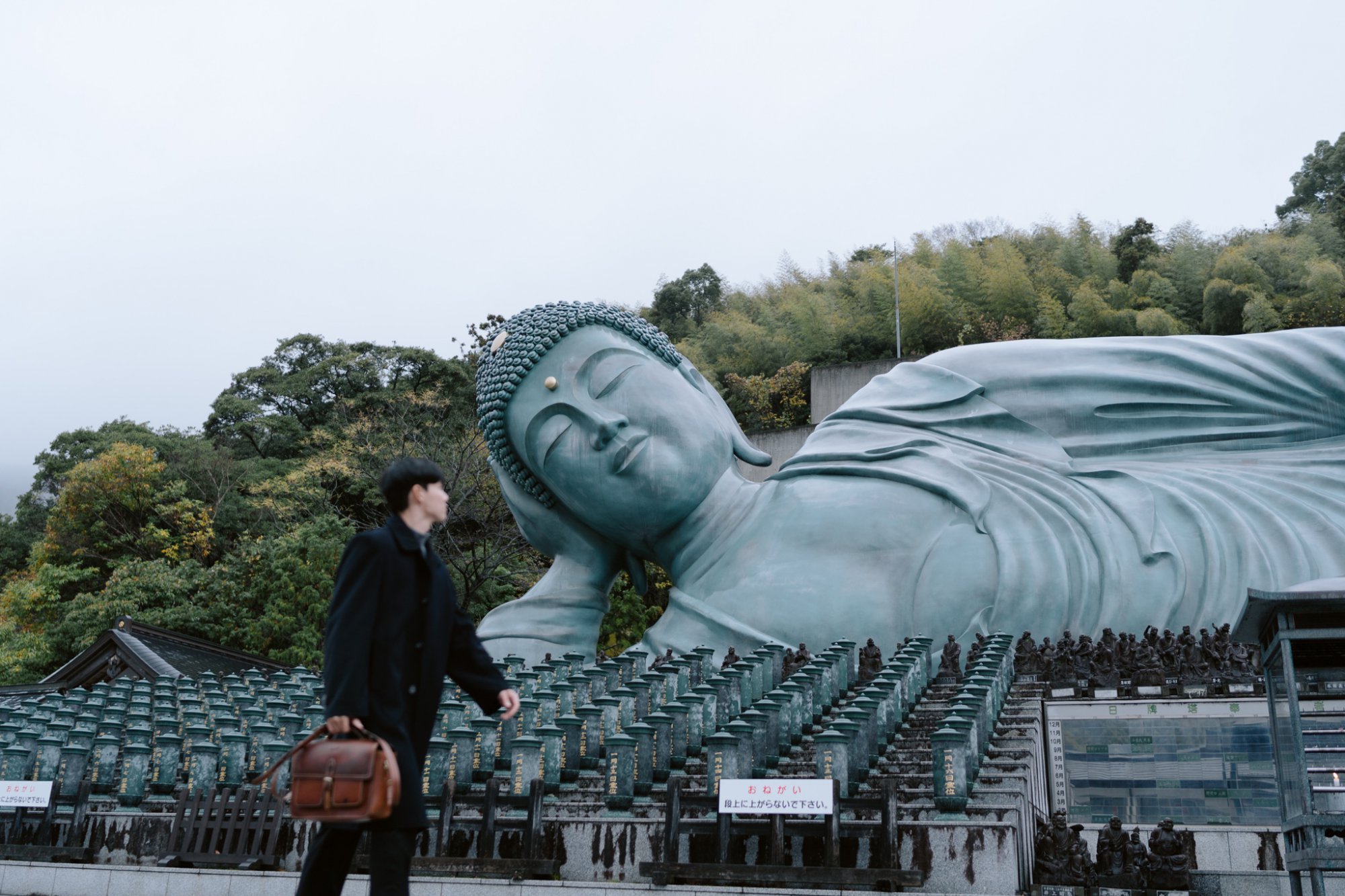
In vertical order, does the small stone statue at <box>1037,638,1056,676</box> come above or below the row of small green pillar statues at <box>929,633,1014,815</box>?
above

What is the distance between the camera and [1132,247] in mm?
31297

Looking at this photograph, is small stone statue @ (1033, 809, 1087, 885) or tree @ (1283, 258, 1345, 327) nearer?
small stone statue @ (1033, 809, 1087, 885)

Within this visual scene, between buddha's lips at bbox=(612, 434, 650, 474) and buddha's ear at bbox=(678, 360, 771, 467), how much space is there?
1.14 metres

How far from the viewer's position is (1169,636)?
35.0 ft

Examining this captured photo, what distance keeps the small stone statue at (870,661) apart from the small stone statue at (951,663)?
0.51m

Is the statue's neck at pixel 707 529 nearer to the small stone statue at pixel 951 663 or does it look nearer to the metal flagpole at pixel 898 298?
the small stone statue at pixel 951 663

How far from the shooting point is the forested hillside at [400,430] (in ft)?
70.0

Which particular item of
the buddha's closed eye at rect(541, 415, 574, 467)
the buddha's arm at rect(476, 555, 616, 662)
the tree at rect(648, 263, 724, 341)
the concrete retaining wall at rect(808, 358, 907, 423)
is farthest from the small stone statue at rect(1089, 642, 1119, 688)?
the tree at rect(648, 263, 724, 341)

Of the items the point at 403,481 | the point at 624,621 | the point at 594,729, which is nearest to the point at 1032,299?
the point at 624,621

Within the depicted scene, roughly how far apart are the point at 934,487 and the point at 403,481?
377 inches

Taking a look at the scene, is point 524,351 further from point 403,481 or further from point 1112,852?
point 403,481

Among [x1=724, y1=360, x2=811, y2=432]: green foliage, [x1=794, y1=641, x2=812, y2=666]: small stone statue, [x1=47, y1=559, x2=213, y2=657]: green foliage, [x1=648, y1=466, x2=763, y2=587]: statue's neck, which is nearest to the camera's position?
[x1=794, y1=641, x2=812, y2=666]: small stone statue

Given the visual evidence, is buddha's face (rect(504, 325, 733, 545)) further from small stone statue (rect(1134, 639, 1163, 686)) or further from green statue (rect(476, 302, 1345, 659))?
small stone statue (rect(1134, 639, 1163, 686))

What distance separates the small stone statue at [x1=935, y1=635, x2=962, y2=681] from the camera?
33.0 feet
